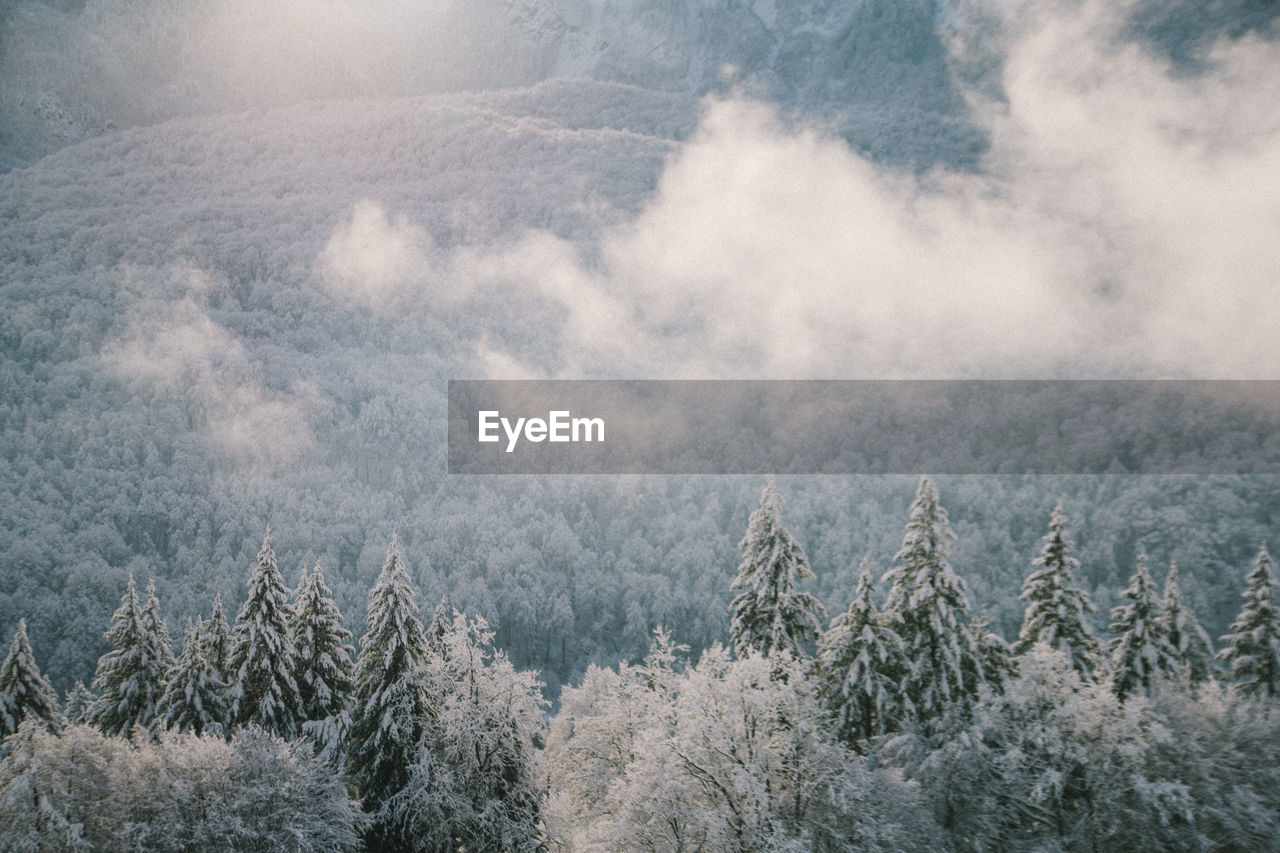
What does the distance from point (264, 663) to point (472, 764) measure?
27.5ft

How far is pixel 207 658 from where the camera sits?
28.0 m

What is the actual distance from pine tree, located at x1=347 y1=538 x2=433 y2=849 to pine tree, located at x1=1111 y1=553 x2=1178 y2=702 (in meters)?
24.5

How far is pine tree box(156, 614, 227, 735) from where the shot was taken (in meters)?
26.2

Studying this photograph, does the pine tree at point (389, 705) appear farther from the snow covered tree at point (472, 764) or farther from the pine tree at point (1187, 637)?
the pine tree at point (1187, 637)

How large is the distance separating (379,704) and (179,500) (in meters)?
131

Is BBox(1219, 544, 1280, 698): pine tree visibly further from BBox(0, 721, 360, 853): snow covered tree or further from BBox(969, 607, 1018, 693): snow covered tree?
BBox(0, 721, 360, 853): snow covered tree

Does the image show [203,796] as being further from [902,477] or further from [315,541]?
[902,477]

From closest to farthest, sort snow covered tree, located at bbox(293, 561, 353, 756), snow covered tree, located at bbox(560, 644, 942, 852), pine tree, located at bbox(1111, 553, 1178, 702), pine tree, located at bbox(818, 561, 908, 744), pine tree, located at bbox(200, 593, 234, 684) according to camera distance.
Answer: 1. snow covered tree, located at bbox(560, 644, 942, 852)
2. pine tree, located at bbox(818, 561, 908, 744)
3. snow covered tree, located at bbox(293, 561, 353, 756)
4. pine tree, located at bbox(1111, 553, 1178, 702)
5. pine tree, located at bbox(200, 593, 234, 684)

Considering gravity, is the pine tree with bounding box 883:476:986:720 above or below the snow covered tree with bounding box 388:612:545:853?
above

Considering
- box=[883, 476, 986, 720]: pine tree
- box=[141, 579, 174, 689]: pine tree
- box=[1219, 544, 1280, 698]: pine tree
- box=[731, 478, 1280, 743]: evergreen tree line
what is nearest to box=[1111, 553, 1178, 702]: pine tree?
box=[731, 478, 1280, 743]: evergreen tree line

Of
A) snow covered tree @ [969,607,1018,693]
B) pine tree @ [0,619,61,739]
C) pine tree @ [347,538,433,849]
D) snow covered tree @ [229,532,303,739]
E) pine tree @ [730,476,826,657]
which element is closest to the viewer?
pine tree @ [347,538,433,849]

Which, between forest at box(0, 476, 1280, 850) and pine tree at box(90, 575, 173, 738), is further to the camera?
pine tree at box(90, 575, 173, 738)

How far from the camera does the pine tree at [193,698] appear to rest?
26188 millimetres

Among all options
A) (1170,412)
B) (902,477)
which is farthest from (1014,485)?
(1170,412)
